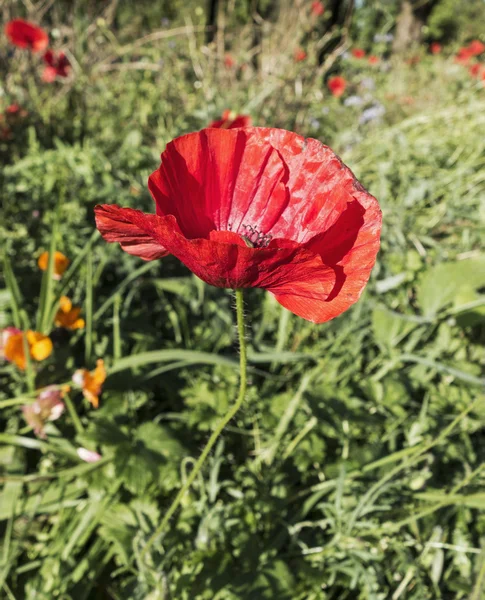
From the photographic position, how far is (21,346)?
1491 millimetres

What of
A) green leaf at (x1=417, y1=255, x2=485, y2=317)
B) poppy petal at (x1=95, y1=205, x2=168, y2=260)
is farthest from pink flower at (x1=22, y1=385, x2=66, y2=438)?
green leaf at (x1=417, y1=255, x2=485, y2=317)

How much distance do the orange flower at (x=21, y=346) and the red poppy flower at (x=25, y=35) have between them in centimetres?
273

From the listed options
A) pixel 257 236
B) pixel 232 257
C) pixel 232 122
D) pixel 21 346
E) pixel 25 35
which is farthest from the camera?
pixel 25 35

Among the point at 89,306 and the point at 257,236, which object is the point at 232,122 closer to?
the point at 89,306

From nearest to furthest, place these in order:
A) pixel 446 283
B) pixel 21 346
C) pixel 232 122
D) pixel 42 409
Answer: pixel 42 409 < pixel 21 346 < pixel 446 283 < pixel 232 122

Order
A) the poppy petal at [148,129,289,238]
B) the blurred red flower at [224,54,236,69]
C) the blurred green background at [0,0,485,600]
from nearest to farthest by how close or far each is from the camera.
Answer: the poppy petal at [148,129,289,238] → the blurred green background at [0,0,485,600] → the blurred red flower at [224,54,236,69]

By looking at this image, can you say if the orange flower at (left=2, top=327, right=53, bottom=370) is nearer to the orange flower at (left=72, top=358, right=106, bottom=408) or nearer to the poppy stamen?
the orange flower at (left=72, top=358, right=106, bottom=408)

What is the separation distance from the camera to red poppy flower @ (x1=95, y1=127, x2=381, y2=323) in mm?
717

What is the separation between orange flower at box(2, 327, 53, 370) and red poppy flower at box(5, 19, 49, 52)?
107 inches

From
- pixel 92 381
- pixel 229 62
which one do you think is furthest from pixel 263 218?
pixel 229 62

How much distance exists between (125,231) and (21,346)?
0.85m

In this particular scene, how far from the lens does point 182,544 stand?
49.2 inches

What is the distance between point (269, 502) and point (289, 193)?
2.67 feet

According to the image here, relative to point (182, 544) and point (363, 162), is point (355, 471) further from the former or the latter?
point (363, 162)
